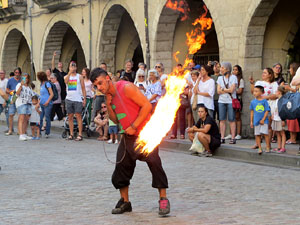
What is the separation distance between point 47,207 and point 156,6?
1365 cm

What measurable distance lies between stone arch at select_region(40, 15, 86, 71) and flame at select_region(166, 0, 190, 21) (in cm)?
744

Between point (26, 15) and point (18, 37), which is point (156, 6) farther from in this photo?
point (18, 37)

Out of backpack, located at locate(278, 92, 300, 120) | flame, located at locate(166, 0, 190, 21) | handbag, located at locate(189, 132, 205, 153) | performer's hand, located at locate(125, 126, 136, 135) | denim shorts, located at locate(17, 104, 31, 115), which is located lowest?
handbag, located at locate(189, 132, 205, 153)

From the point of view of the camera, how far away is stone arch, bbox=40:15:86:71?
28.4 metres

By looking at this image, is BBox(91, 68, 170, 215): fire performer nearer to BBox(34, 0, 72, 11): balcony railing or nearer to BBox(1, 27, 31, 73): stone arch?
BBox(34, 0, 72, 11): balcony railing

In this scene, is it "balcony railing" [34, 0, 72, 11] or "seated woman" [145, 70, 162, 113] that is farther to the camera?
"balcony railing" [34, 0, 72, 11]

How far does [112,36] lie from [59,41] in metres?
5.47

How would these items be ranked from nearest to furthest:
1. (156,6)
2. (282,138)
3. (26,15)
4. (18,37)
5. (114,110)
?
(114,110)
(282,138)
(156,6)
(26,15)
(18,37)

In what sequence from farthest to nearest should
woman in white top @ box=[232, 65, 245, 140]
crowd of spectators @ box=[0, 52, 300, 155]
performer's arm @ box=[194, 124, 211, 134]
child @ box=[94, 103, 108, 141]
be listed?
child @ box=[94, 103, 108, 141] → woman in white top @ box=[232, 65, 245, 140] → performer's arm @ box=[194, 124, 211, 134] → crowd of spectators @ box=[0, 52, 300, 155]

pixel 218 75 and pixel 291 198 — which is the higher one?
pixel 218 75

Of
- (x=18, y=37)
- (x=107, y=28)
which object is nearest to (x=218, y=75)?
(x=107, y=28)

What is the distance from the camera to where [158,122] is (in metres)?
7.47

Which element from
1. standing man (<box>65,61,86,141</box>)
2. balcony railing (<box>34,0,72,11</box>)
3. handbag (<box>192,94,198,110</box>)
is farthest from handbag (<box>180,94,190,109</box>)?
balcony railing (<box>34,0,72,11</box>)

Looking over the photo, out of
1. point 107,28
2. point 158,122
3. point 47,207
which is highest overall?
point 107,28
